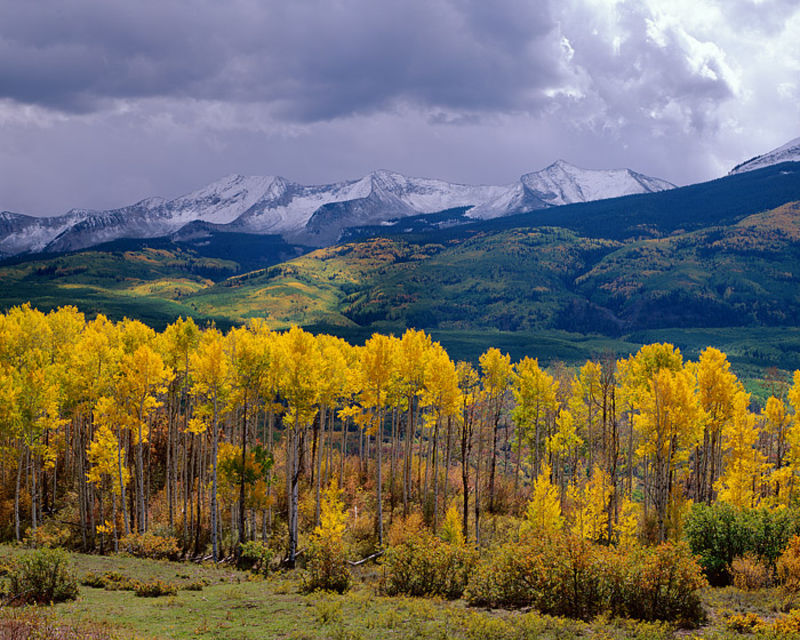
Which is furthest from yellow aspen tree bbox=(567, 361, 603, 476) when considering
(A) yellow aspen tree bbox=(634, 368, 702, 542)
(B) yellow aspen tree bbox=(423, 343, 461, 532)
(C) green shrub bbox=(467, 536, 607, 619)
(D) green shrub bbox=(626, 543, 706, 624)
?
(D) green shrub bbox=(626, 543, 706, 624)

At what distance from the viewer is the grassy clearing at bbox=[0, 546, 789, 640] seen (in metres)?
22.3

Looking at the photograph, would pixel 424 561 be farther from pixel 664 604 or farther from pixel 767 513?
pixel 767 513

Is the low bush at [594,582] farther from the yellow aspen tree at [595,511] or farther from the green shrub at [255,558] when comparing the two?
the green shrub at [255,558]

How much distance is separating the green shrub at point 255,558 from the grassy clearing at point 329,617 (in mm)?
5774

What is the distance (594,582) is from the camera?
26.0 metres

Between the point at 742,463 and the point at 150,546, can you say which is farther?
the point at 742,463

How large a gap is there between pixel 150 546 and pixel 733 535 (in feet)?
136

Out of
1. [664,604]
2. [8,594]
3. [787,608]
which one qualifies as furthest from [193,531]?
[787,608]

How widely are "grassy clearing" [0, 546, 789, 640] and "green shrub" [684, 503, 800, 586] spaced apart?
3478 millimetres

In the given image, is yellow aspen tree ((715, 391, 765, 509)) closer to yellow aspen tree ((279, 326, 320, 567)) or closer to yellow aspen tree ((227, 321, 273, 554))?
yellow aspen tree ((279, 326, 320, 567))

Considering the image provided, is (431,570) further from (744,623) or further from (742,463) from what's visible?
(742,463)

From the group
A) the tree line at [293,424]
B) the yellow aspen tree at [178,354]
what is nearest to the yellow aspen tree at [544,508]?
the tree line at [293,424]

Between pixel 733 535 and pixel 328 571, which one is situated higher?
pixel 733 535

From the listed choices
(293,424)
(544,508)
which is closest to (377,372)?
(293,424)
